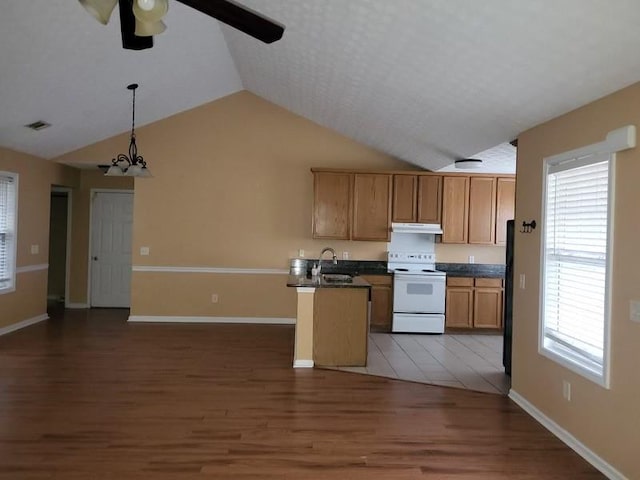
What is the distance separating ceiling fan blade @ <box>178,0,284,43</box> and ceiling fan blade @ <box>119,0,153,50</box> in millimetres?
316

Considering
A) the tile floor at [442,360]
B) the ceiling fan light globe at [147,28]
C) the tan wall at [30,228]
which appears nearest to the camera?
the ceiling fan light globe at [147,28]

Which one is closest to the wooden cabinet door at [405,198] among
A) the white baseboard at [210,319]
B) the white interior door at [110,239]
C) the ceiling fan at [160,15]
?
the white baseboard at [210,319]

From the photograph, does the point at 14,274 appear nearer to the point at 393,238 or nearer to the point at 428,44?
the point at 393,238

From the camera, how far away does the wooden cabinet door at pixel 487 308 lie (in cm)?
701

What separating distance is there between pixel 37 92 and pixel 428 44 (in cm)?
391

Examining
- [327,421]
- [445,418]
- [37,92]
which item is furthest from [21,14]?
[445,418]

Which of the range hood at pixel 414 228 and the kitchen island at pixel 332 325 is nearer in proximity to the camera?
the kitchen island at pixel 332 325

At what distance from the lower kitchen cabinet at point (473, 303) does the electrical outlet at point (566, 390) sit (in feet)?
11.7

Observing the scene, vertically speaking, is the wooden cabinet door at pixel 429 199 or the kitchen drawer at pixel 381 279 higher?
the wooden cabinet door at pixel 429 199

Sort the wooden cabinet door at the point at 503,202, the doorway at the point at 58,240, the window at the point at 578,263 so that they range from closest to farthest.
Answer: the window at the point at 578,263
the wooden cabinet door at the point at 503,202
the doorway at the point at 58,240

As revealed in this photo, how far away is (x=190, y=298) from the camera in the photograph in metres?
7.41

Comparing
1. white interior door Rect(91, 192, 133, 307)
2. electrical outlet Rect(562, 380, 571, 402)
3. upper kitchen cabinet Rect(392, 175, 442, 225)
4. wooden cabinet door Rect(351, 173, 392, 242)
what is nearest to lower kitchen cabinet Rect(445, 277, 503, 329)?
upper kitchen cabinet Rect(392, 175, 442, 225)

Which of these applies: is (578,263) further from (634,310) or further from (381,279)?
(381,279)

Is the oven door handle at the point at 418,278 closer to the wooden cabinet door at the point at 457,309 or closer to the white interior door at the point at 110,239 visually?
the wooden cabinet door at the point at 457,309
